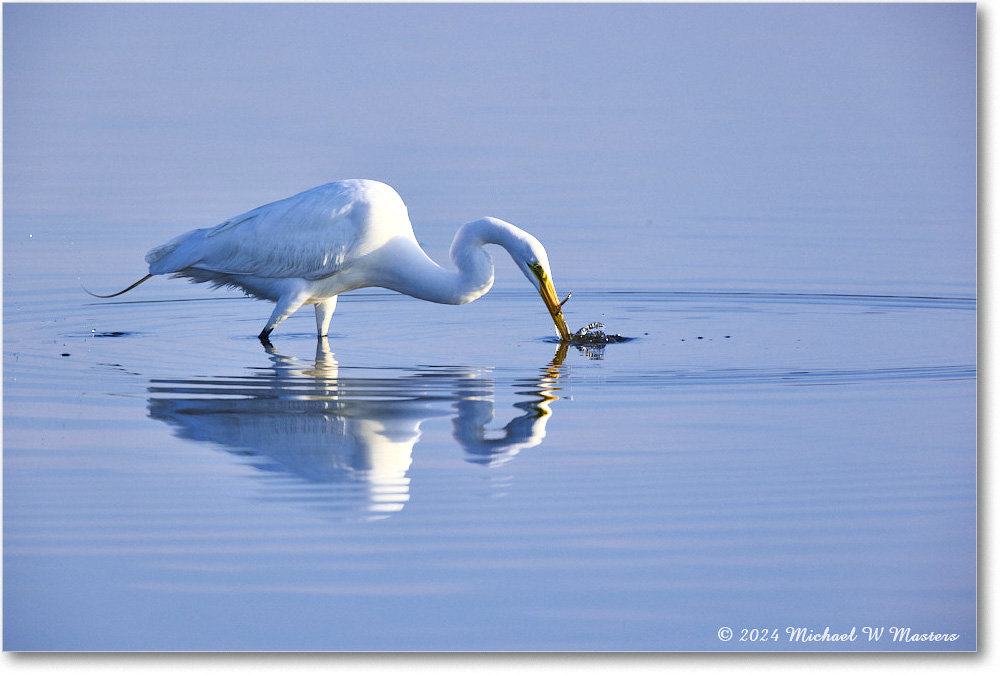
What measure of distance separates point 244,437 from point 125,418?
546 mm

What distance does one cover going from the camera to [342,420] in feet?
19.2

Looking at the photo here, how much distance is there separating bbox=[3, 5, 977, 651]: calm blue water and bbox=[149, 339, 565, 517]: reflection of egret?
0.07ft

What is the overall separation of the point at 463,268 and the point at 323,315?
79cm

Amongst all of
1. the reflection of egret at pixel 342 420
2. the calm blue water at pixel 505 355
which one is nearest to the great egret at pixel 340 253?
the calm blue water at pixel 505 355

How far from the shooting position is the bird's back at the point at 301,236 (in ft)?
24.4

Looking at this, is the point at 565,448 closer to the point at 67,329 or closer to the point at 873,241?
the point at 67,329

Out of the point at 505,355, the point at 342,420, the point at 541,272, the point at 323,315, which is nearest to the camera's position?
the point at 342,420

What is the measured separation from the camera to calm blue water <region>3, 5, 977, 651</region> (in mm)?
4410

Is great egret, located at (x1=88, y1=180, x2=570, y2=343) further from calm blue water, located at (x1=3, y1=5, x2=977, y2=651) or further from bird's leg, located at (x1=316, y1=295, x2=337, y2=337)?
calm blue water, located at (x1=3, y1=5, x2=977, y2=651)

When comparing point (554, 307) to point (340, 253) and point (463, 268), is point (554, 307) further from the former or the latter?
point (340, 253)

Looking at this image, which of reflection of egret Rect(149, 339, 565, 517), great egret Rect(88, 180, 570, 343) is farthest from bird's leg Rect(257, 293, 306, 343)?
reflection of egret Rect(149, 339, 565, 517)

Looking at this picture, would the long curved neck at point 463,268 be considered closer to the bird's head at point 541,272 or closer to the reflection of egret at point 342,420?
the bird's head at point 541,272

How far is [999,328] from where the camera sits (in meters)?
5.18

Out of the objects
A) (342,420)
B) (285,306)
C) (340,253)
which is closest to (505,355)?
(340,253)
